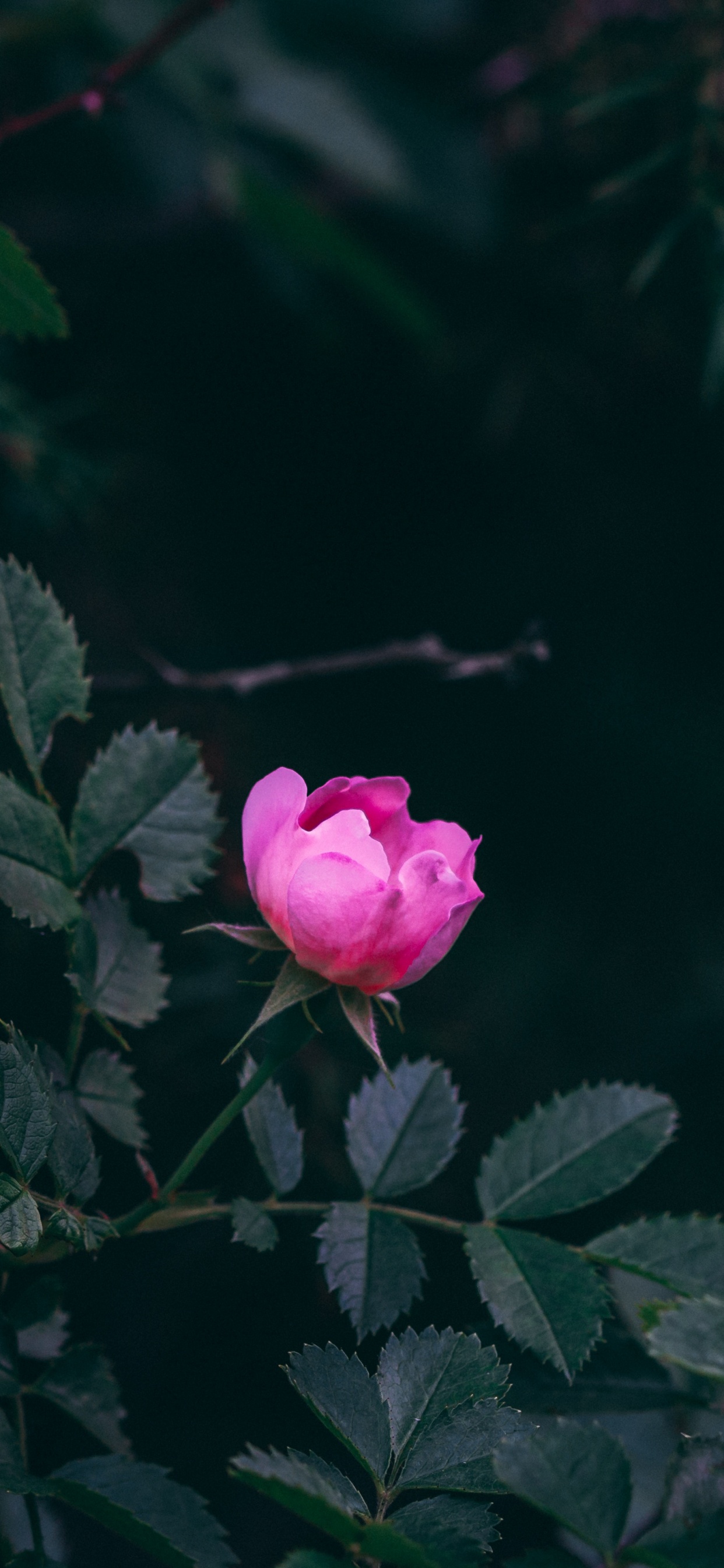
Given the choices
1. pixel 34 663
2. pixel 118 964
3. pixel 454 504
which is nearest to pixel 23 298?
pixel 34 663

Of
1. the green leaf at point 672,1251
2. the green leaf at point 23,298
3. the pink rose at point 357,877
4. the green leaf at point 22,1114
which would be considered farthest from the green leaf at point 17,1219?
the green leaf at point 23,298

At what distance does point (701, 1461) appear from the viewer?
0.34 m

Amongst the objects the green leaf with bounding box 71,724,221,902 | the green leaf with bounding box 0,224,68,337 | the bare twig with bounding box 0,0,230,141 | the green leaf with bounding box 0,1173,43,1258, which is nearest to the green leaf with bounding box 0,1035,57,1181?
the green leaf with bounding box 0,1173,43,1258

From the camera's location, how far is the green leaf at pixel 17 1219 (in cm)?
30

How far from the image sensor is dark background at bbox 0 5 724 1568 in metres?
0.82

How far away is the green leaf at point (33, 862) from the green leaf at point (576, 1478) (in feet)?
0.81

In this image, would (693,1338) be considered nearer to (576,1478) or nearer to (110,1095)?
(576,1478)

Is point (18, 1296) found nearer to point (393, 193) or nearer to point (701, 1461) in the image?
point (701, 1461)

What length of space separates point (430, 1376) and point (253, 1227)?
0.28ft

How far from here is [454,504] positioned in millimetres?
995

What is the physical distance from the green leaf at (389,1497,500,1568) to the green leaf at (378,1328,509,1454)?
0.06ft

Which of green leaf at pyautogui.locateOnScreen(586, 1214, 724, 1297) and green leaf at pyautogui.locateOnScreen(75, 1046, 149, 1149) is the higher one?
green leaf at pyautogui.locateOnScreen(75, 1046, 149, 1149)

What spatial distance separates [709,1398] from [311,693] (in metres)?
0.59

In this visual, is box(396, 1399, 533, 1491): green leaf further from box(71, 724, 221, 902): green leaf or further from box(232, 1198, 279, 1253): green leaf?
box(71, 724, 221, 902): green leaf
